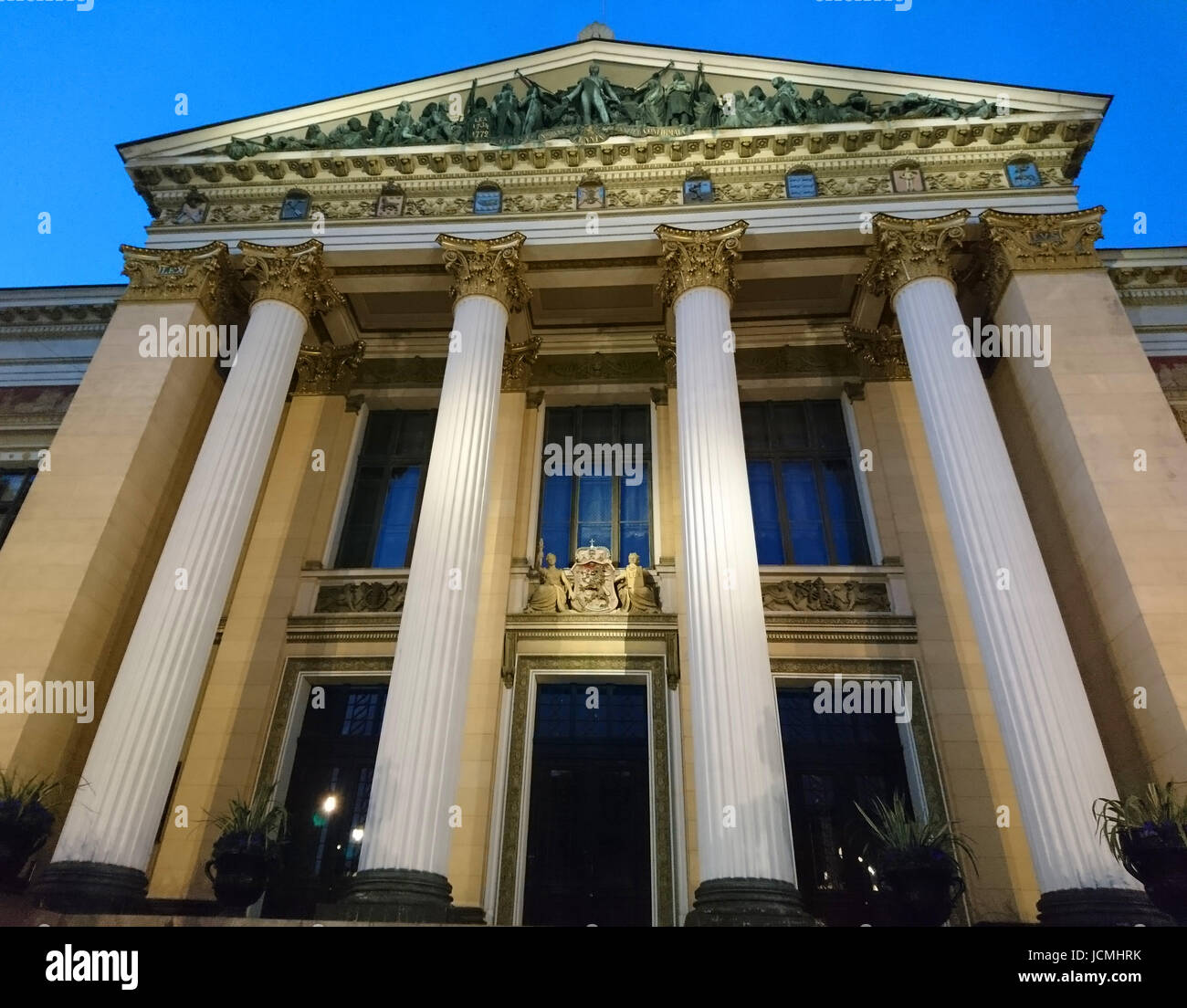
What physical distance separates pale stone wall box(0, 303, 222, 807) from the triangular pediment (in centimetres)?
446

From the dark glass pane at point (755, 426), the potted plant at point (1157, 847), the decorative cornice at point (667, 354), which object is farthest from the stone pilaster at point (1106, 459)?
the decorative cornice at point (667, 354)

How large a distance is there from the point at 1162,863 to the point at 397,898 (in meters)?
6.90

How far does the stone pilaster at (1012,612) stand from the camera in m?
7.42

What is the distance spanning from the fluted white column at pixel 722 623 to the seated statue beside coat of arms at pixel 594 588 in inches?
117

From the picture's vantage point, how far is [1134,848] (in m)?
6.77

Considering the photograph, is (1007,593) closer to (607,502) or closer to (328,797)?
(607,502)

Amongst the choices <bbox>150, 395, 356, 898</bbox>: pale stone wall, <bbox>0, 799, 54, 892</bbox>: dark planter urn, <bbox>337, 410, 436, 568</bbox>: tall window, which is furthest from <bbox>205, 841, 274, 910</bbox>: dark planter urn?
<bbox>337, 410, 436, 568</bbox>: tall window

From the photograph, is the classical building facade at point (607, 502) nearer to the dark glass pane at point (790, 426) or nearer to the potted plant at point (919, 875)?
the dark glass pane at point (790, 426)

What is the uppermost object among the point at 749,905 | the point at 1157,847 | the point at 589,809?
the point at 589,809

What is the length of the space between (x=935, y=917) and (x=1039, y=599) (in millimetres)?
3733

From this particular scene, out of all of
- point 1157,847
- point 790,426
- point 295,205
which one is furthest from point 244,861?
point 790,426

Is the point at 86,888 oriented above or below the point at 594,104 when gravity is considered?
below

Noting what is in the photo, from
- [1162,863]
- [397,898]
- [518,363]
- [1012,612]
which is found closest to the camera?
[1162,863]

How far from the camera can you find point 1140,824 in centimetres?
693
